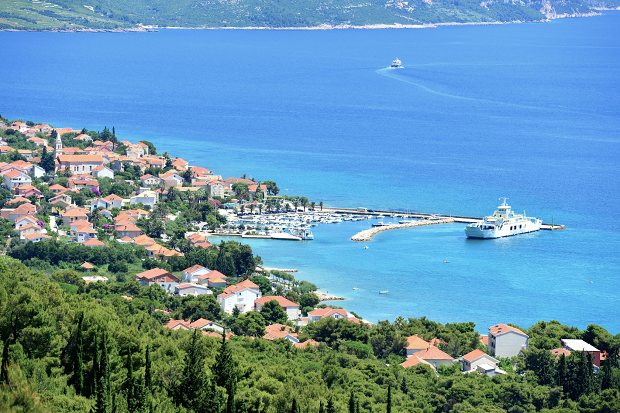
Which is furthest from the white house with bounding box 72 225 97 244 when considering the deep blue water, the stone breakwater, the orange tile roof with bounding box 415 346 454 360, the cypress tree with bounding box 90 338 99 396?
the cypress tree with bounding box 90 338 99 396

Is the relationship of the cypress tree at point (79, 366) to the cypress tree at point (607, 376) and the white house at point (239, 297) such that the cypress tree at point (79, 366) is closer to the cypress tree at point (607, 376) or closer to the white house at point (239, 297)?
the cypress tree at point (607, 376)

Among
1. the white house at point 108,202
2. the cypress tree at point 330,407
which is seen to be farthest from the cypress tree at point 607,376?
the white house at point 108,202

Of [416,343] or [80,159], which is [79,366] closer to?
[416,343]

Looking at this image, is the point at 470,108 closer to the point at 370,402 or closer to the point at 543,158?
the point at 543,158

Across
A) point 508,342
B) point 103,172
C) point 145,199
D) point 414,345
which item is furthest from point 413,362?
point 103,172

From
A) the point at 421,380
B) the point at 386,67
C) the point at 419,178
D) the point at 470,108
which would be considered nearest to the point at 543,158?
the point at 419,178

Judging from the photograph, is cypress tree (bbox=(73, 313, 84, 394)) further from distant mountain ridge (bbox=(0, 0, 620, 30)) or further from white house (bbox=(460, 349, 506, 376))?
distant mountain ridge (bbox=(0, 0, 620, 30))
